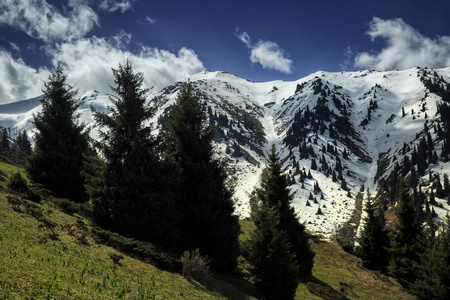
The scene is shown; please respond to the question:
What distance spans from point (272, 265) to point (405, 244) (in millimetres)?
20480

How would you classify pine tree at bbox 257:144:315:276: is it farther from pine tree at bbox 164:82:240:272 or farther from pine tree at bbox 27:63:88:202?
pine tree at bbox 27:63:88:202

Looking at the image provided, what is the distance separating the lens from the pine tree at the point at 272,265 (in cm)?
1711

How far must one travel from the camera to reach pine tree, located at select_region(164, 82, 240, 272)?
19.5 metres

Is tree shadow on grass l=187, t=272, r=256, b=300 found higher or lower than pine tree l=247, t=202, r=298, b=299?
lower

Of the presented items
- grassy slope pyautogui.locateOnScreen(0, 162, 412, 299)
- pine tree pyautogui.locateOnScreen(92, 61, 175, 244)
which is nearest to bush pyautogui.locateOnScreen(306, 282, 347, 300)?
grassy slope pyautogui.locateOnScreen(0, 162, 412, 299)

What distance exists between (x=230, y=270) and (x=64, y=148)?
20618mm

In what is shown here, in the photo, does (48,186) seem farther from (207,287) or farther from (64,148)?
(207,287)

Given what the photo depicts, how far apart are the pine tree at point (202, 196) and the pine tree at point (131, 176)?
69.8 inches

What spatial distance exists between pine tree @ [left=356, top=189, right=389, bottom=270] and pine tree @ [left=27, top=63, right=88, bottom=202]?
35920mm

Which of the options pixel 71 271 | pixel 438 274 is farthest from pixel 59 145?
pixel 438 274

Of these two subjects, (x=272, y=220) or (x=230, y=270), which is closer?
(x=272, y=220)

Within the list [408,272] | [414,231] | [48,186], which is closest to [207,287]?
[48,186]

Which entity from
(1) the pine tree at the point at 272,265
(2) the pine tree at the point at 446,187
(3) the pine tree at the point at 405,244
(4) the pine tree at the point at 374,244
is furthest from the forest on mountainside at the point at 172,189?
(2) the pine tree at the point at 446,187

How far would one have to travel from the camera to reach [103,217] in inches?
688
